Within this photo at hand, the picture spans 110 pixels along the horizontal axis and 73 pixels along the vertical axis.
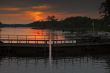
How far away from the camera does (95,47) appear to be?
65312 mm

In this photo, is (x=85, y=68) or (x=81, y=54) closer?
(x=85, y=68)

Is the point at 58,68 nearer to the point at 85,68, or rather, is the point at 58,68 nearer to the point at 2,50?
the point at 85,68

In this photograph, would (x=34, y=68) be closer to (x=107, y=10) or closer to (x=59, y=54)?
(x=59, y=54)

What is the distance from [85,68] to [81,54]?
61.6ft

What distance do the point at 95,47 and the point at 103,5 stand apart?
9721 centimetres

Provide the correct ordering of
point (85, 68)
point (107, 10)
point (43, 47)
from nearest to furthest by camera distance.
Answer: point (85, 68)
point (43, 47)
point (107, 10)

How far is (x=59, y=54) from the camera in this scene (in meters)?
63.1

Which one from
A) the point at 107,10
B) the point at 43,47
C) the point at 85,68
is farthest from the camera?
the point at 107,10

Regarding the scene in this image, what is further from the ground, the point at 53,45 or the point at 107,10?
the point at 107,10

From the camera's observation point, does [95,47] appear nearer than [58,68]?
No

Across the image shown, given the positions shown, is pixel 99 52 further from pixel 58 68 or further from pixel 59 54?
pixel 58 68

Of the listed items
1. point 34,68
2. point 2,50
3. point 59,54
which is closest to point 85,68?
point 34,68

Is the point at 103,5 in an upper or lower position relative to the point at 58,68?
upper

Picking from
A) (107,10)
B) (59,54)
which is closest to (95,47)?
(59,54)
